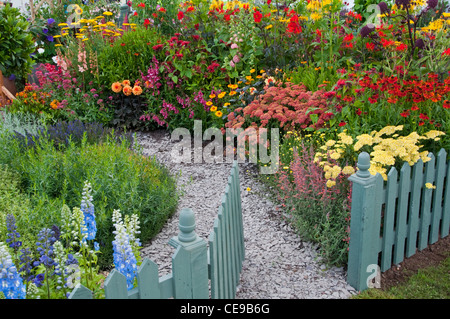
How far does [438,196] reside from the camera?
3705 millimetres

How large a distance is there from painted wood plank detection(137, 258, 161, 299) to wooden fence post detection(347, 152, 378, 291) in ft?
5.30

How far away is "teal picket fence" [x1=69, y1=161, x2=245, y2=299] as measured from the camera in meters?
1.98

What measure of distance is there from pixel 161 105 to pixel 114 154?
227cm

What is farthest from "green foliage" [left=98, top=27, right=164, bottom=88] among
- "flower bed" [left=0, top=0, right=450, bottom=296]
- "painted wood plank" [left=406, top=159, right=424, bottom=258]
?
"painted wood plank" [left=406, top=159, right=424, bottom=258]

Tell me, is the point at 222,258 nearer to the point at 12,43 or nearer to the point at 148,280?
the point at 148,280

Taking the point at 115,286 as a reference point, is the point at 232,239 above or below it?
below

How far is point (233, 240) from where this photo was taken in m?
3.08

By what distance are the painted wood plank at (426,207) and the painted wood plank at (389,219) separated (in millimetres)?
361

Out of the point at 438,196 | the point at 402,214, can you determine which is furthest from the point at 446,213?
the point at 402,214

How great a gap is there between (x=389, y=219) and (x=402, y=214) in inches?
6.6

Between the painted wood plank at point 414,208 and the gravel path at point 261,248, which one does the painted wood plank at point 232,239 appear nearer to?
the gravel path at point 261,248

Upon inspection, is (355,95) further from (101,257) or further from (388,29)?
(101,257)

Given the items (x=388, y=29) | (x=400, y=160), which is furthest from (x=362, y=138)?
(x=388, y=29)

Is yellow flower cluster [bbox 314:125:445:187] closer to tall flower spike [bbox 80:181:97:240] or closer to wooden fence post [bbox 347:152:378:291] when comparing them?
wooden fence post [bbox 347:152:378:291]
